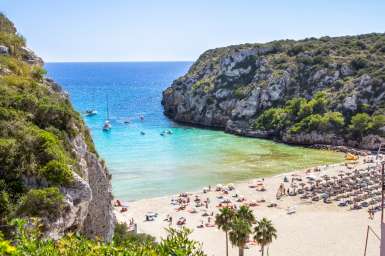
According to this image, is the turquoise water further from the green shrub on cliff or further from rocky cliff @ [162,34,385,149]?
the green shrub on cliff

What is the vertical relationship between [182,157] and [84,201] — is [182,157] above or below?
below

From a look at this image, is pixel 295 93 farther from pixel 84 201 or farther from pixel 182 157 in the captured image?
pixel 84 201

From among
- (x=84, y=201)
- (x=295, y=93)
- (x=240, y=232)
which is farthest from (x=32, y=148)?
(x=295, y=93)

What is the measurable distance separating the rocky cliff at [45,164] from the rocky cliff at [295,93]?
2017 inches

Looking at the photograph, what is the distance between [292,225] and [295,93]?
52.5 metres

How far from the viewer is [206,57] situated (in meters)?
128

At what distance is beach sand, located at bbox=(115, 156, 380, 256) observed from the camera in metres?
31.1

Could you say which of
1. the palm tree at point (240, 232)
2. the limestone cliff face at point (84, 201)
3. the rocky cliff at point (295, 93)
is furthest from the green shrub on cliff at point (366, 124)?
the limestone cliff face at point (84, 201)

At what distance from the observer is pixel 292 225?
36250 millimetres

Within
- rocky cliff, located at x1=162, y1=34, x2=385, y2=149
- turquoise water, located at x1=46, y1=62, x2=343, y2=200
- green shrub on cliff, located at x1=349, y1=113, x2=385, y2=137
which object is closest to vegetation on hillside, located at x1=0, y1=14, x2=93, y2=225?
turquoise water, located at x1=46, y1=62, x2=343, y2=200

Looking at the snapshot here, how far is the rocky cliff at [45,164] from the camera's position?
17.1 m

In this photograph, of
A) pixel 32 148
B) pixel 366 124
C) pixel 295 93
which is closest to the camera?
pixel 32 148

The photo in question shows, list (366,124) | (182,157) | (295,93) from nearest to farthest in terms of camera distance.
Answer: (182,157), (366,124), (295,93)

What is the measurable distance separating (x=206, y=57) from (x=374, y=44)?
4605 cm
